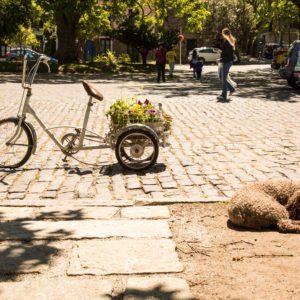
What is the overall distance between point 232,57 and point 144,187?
1190cm

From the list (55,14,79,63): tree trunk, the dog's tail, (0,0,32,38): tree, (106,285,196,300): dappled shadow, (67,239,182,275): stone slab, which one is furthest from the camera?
(0,0,32,38): tree

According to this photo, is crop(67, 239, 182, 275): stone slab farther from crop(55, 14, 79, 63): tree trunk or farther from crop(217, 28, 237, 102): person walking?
crop(55, 14, 79, 63): tree trunk

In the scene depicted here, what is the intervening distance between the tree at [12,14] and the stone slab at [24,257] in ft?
121

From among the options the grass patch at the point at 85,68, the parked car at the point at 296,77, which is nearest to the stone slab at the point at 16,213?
the parked car at the point at 296,77

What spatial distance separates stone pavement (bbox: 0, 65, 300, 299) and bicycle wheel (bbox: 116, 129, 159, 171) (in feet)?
0.51

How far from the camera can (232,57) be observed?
17.8m

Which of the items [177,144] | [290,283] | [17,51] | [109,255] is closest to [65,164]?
[177,144]

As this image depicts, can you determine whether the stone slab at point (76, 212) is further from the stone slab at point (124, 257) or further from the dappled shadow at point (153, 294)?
the dappled shadow at point (153, 294)

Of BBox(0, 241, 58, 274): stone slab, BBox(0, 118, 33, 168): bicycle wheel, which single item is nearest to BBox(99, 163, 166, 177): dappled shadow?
BBox(0, 118, 33, 168): bicycle wheel

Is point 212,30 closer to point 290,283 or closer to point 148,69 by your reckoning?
point 148,69

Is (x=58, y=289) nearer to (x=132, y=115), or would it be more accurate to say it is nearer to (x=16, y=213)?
(x=16, y=213)

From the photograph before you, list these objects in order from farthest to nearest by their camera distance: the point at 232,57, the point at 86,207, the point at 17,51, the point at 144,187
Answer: the point at 17,51, the point at 232,57, the point at 144,187, the point at 86,207

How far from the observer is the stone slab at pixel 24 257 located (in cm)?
407

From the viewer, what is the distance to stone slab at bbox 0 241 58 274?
4.07m
